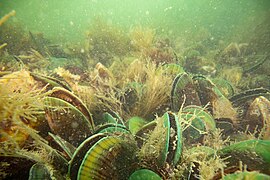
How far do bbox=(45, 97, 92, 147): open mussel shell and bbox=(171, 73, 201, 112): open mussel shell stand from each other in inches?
54.7

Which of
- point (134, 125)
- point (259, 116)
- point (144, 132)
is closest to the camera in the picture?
point (144, 132)

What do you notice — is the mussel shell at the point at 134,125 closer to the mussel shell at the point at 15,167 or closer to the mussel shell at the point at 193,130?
the mussel shell at the point at 193,130

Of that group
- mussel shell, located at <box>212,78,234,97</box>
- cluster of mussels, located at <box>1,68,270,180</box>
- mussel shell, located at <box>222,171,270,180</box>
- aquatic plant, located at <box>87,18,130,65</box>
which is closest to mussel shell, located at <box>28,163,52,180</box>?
cluster of mussels, located at <box>1,68,270,180</box>

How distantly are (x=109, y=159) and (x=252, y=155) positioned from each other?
123 cm

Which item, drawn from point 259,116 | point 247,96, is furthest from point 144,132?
point 247,96

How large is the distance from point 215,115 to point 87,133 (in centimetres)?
207

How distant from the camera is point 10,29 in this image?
324 inches

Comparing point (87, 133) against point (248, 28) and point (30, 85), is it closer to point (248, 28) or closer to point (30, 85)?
point (30, 85)

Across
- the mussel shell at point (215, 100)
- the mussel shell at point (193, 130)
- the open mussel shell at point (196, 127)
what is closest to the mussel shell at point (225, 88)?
the mussel shell at point (215, 100)

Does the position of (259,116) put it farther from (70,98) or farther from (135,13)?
(135,13)

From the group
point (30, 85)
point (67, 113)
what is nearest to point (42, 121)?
point (67, 113)

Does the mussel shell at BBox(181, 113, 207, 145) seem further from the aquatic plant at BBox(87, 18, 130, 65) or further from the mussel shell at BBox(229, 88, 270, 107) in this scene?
the aquatic plant at BBox(87, 18, 130, 65)

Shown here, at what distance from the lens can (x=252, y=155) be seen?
176 cm

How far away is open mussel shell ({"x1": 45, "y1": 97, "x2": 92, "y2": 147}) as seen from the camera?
2.08 m
